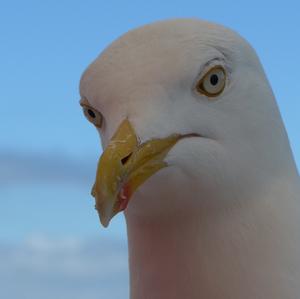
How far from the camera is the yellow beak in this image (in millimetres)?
4504

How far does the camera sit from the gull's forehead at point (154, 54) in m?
4.79

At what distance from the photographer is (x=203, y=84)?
4895mm

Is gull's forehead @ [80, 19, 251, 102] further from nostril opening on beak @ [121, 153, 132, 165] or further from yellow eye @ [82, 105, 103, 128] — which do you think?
nostril opening on beak @ [121, 153, 132, 165]

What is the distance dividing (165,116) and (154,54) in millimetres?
376

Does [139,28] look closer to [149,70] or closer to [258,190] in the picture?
[149,70]

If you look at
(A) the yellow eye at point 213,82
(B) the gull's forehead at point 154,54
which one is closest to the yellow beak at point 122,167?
(B) the gull's forehead at point 154,54

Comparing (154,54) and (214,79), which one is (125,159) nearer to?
(154,54)

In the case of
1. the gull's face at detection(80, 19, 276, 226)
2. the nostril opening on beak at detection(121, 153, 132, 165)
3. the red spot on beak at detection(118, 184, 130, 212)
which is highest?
the gull's face at detection(80, 19, 276, 226)

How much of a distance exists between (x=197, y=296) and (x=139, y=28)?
1558 mm

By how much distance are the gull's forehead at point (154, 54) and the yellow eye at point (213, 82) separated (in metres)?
0.08

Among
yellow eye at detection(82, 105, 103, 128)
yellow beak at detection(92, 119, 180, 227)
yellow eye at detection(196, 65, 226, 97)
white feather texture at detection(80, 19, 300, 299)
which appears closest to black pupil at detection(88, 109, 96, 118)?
yellow eye at detection(82, 105, 103, 128)

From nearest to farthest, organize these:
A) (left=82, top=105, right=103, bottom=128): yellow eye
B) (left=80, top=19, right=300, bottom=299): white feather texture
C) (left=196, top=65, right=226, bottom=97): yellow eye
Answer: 1. (left=80, top=19, right=300, bottom=299): white feather texture
2. (left=196, top=65, right=226, bottom=97): yellow eye
3. (left=82, top=105, right=103, bottom=128): yellow eye

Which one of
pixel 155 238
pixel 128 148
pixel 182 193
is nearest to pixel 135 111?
pixel 128 148

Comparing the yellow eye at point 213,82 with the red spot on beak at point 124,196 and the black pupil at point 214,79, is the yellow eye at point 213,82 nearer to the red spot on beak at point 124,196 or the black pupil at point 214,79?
the black pupil at point 214,79
